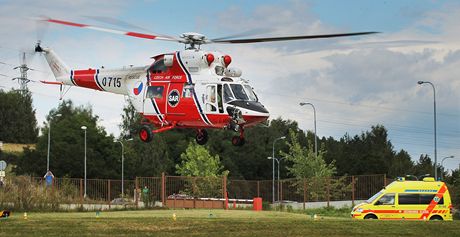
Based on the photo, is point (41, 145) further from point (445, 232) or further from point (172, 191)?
point (445, 232)

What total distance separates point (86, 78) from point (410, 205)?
17242 mm

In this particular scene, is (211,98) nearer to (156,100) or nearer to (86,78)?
(156,100)

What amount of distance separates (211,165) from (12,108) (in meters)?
50.9

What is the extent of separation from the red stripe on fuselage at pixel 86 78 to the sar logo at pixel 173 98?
5568 mm

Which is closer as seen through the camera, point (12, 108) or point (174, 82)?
point (174, 82)

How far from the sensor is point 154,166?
109 meters

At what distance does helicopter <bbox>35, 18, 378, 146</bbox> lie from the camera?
3469 cm

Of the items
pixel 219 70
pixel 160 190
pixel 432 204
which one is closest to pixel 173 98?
pixel 219 70

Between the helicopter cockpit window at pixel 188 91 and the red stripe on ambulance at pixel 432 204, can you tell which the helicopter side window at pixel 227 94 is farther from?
the red stripe on ambulance at pixel 432 204

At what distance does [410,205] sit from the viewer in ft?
126

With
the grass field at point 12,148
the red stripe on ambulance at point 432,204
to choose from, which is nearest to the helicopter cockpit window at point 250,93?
the red stripe on ambulance at point 432,204

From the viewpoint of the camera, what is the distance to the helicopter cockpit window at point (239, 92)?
35.0 meters

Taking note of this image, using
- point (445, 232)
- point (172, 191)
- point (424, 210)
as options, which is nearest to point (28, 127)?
point (172, 191)

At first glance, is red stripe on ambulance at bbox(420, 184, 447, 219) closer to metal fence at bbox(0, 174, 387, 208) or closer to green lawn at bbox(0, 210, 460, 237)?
green lawn at bbox(0, 210, 460, 237)
